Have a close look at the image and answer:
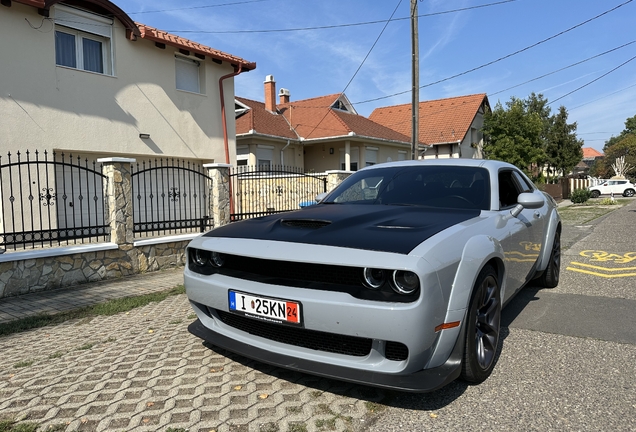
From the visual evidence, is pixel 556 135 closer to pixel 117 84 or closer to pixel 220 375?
pixel 117 84

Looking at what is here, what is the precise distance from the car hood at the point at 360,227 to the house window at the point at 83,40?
941cm

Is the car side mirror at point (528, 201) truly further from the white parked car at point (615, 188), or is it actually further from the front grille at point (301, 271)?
the white parked car at point (615, 188)

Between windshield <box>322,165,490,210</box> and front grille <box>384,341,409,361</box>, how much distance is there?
5.18 feet

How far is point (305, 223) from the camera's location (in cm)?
312

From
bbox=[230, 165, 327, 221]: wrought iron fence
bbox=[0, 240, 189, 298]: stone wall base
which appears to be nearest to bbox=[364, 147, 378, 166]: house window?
bbox=[230, 165, 327, 221]: wrought iron fence

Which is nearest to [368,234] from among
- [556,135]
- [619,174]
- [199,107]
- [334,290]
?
[334,290]

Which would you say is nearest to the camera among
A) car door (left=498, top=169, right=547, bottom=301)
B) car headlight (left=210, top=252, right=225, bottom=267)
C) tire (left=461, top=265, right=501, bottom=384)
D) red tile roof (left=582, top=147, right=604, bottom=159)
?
tire (left=461, top=265, right=501, bottom=384)

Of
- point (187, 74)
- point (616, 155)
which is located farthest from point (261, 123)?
point (616, 155)

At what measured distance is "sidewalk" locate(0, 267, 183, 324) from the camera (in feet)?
16.9

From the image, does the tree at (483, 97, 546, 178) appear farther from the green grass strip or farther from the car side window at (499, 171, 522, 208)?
the green grass strip

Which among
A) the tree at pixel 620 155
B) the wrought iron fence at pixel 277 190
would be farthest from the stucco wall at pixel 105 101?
the tree at pixel 620 155

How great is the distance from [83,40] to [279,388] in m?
10.9

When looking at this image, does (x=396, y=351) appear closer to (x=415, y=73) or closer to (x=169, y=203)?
(x=169, y=203)

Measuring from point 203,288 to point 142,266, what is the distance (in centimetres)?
470
